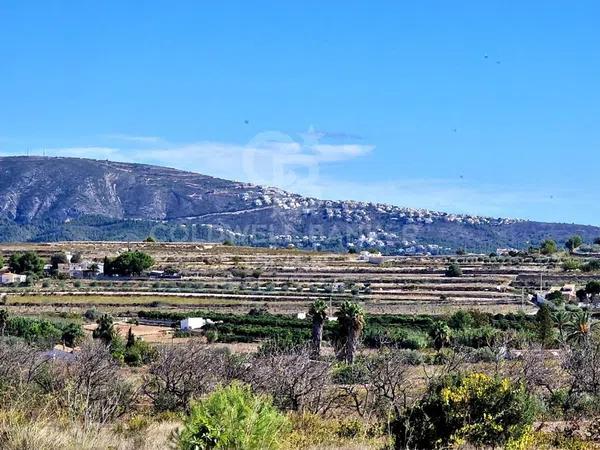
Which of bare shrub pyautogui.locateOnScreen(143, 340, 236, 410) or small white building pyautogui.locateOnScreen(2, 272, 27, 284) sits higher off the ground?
Answer: bare shrub pyautogui.locateOnScreen(143, 340, 236, 410)

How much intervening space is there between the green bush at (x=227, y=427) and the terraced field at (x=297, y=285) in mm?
→ 60857

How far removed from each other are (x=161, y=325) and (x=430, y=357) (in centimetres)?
2544

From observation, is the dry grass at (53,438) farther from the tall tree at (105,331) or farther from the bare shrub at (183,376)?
the tall tree at (105,331)

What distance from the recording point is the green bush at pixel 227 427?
6.84 m

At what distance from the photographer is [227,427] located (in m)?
6.88

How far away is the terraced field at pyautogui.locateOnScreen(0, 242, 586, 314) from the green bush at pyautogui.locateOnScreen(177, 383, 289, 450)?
200 ft

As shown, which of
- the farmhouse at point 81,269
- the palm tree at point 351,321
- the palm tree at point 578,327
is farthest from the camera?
the farmhouse at point 81,269

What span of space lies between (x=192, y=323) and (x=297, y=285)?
31.5m

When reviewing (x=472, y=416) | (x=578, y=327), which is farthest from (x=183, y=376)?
(x=578, y=327)

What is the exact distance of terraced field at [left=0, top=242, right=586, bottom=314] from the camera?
231 ft

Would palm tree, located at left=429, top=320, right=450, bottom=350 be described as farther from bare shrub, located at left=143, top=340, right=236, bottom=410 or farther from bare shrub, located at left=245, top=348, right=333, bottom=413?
bare shrub, located at left=245, top=348, right=333, bottom=413

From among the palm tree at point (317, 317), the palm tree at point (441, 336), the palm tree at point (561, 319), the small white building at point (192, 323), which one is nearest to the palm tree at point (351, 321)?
the palm tree at point (317, 317)

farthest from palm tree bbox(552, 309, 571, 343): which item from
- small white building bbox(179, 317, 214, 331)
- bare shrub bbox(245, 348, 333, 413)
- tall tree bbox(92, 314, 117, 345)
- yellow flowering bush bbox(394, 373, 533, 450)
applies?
yellow flowering bush bbox(394, 373, 533, 450)

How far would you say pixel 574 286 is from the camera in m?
81.1
